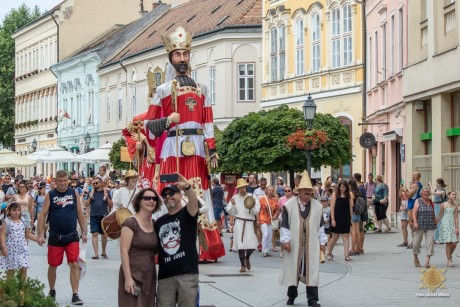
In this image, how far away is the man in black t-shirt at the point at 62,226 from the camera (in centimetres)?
1554

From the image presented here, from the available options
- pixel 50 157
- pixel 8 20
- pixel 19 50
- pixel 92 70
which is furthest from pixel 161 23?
pixel 8 20

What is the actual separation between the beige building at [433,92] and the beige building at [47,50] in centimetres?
5001

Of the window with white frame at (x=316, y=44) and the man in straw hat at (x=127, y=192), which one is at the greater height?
the window with white frame at (x=316, y=44)

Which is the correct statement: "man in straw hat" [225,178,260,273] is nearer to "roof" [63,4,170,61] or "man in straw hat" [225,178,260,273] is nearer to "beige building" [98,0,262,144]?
"beige building" [98,0,262,144]

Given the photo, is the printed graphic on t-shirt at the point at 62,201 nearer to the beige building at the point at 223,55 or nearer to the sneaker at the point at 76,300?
the sneaker at the point at 76,300

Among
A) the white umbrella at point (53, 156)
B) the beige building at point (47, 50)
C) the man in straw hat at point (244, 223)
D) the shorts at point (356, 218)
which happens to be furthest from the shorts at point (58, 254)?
the beige building at point (47, 50)

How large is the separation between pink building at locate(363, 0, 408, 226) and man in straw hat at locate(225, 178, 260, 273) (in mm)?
11926

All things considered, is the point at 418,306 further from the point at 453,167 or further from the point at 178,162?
the point at 453,167

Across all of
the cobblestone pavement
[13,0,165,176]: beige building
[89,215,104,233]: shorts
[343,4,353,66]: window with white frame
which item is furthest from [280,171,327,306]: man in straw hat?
[13,0,165,176]: beige building

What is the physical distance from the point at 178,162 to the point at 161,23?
50.8m

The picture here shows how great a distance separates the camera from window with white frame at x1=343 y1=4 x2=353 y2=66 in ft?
143

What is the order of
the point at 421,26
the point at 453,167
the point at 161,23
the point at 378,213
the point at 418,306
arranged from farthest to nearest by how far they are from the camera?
the point at 161,23
the point at 378,213
the point at 421,26
the point at 453,167
the point at 418,306

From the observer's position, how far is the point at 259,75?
54219mm

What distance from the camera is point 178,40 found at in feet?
64.0
